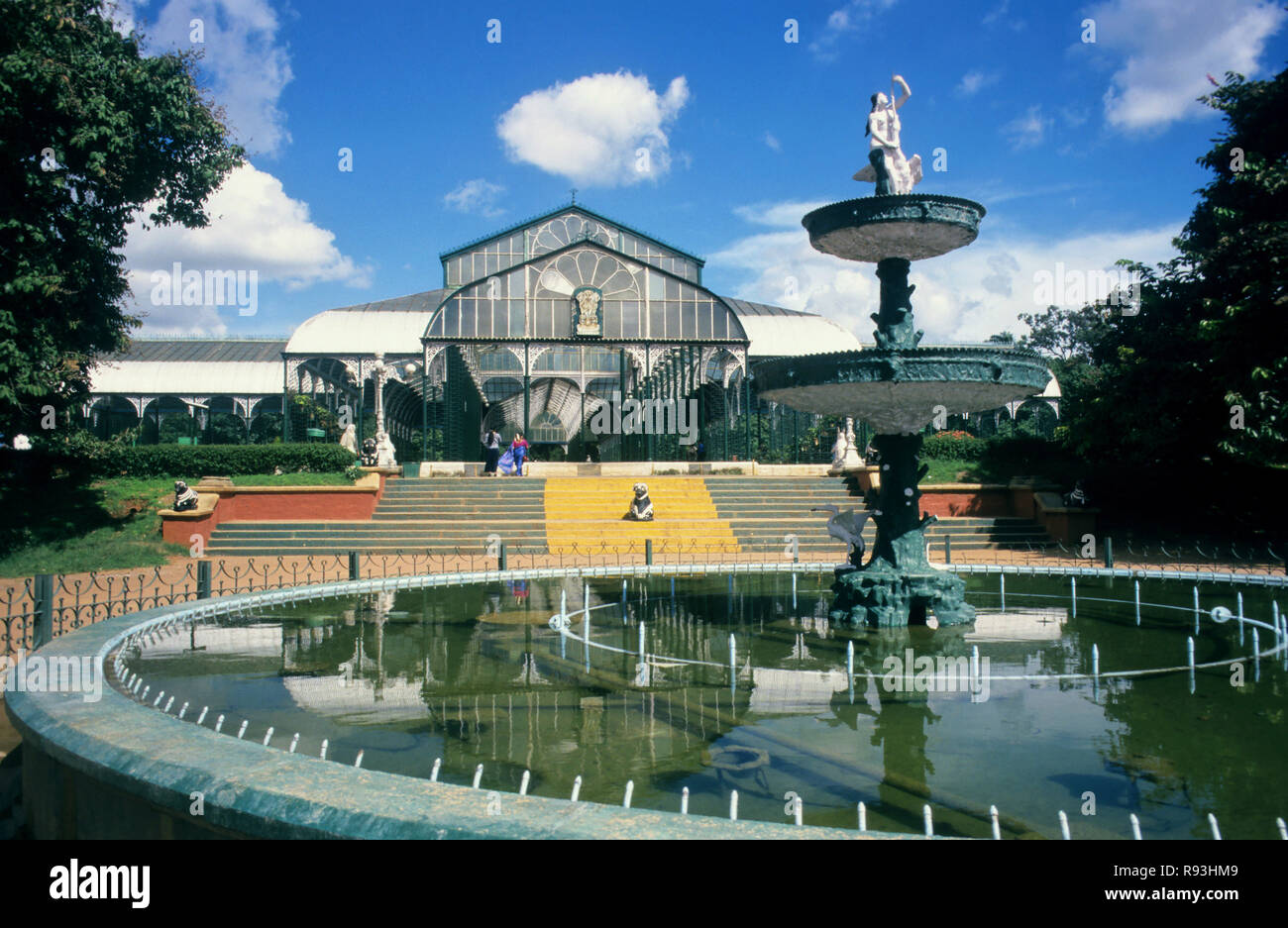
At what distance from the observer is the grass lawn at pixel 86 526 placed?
17.9 m

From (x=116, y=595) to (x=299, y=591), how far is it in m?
3.52

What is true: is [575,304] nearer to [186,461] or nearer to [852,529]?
[186,461]

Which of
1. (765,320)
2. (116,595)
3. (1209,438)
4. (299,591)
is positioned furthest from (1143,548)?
(765,320)

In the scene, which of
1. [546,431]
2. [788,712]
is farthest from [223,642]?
[546,431]

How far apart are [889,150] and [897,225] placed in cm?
164

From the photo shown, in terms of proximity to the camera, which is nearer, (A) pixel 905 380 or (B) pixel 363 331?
(A) pixel 905 380

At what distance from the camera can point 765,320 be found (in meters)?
45.2

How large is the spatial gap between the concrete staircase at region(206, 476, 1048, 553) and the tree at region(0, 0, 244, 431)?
17.7 feet

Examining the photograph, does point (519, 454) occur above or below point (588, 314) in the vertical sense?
below

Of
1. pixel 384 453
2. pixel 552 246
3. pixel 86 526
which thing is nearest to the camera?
→ pixel 86 526

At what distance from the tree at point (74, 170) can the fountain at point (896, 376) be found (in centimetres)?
1619

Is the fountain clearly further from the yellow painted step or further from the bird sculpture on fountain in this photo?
the yellow painted step

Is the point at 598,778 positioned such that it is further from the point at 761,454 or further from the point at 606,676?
the point at 761,454

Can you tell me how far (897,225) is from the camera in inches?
366
